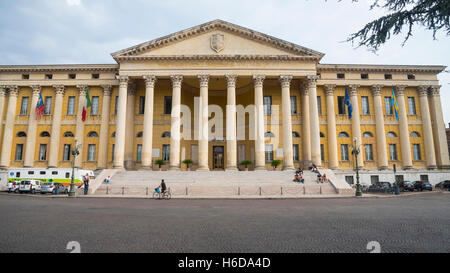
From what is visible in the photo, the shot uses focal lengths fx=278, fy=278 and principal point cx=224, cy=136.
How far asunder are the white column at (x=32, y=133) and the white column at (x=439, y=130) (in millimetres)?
51952

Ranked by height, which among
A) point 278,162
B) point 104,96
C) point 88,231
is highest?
point 104,96

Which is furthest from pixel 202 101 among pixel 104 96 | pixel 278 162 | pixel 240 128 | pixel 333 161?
pixel 333 161

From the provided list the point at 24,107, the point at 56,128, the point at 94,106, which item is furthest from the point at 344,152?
the point at 24,107

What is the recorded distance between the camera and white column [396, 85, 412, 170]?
35.0 meters

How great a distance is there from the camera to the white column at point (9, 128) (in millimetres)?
35094

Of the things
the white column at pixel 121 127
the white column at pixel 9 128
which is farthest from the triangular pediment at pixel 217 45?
the white column at pixel 9 128

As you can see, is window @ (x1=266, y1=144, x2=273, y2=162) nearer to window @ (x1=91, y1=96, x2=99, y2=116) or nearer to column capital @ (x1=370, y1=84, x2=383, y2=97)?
column capital @ (x1=370, y1=84, x2=383, y2=97)

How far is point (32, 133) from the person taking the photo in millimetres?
35781

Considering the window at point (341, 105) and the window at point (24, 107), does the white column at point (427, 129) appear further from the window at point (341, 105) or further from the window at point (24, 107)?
the window at point (24, 107)
